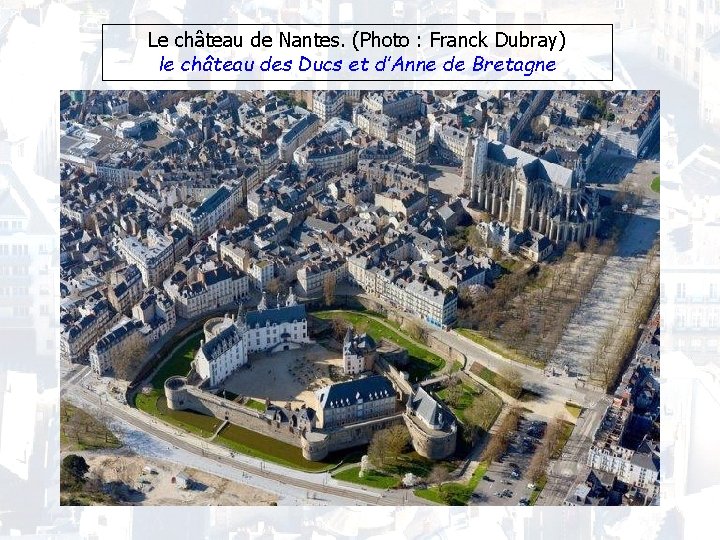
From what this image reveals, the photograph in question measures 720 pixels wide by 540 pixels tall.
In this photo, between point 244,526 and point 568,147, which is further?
point 568,147

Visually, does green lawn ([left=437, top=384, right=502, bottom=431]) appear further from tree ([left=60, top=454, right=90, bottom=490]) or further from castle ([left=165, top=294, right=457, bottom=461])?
tree ([left=60, top=454, right=90, bottom=490])

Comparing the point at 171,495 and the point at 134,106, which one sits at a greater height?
the point at 134,106

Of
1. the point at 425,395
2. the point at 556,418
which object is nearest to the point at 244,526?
the point at 425,395

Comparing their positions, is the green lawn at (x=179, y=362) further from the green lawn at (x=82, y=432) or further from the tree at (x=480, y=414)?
the tree at (x=480, y=414)

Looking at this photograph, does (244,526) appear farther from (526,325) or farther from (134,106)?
(134,106)

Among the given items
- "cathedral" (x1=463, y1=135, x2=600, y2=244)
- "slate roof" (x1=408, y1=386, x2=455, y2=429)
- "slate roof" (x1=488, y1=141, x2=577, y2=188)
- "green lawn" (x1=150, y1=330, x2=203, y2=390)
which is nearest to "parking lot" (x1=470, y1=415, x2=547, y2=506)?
"slate roof" (x1=408, y1=386, x2=455, y2=429)

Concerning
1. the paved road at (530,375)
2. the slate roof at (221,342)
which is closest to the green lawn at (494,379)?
the paved road at (530,375)

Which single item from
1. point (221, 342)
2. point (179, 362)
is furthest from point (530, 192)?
point (179, 362)
